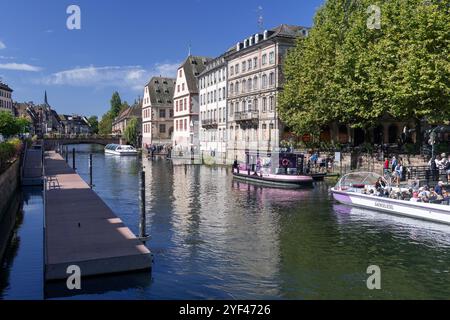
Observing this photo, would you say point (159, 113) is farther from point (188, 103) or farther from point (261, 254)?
point (261, 254)

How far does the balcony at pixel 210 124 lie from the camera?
3004 inches

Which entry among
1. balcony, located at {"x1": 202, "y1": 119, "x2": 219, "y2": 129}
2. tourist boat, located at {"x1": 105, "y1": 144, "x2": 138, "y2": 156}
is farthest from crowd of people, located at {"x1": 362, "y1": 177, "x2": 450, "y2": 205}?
tourist boat, located at {"x1": 105, "y1": 144, "x2": 138, "y2": 156}

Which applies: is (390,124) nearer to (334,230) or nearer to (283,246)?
(334,230)

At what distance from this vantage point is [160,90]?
358 feet

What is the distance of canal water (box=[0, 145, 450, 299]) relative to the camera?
14367 mm

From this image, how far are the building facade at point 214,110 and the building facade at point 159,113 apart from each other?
2314 centimetres

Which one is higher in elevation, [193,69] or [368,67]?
[193,69]

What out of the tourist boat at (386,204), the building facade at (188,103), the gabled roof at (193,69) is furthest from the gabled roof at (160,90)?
the tourist boat at (386,204)

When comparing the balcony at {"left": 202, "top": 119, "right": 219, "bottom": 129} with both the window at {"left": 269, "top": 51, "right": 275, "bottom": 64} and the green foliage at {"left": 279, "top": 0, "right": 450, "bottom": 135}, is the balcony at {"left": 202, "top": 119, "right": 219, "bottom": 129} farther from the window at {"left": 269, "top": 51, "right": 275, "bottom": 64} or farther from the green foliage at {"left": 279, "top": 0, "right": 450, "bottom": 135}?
the green foliage at {"left": 279, "top": 0, "right": 450, "bottom": 135}

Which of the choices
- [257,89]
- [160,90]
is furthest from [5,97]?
[257,89]

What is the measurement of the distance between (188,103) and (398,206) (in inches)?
2622

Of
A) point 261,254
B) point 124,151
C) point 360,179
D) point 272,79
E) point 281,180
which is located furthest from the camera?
point 124,151

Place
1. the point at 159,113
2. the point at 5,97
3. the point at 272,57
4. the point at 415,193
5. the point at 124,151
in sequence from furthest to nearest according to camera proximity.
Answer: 1. the point at 5,97
2. the point at 159,113
3. the point at 124,151
4. the point at 272,57
5. the point at 415,193

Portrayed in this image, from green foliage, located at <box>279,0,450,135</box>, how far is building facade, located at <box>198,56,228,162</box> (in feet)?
68.7
